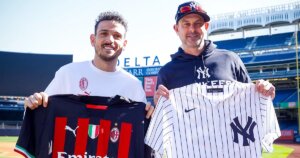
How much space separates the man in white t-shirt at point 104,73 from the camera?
2.86 metres

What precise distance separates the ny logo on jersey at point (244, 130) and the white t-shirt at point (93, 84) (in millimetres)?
899

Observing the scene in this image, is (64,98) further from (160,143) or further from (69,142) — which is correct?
(160,143)

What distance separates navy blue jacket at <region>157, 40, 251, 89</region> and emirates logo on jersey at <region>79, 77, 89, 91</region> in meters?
0.78

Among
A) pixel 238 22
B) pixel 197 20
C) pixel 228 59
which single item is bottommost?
pixel 228 59

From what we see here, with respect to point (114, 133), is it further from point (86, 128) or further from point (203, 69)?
point (203, 69)

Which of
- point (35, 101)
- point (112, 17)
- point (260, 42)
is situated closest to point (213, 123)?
point (112, 17)

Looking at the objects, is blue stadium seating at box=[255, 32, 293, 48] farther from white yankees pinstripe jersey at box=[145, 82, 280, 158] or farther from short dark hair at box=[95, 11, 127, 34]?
short dark hair at box=[95, 11, 127, 34]

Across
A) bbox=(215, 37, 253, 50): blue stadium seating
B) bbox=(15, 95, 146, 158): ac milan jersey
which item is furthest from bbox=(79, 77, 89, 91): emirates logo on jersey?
bbox=(215, 37, 253, 50): blue stadium seating

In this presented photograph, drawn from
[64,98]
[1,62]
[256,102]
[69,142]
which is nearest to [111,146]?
[69,142]

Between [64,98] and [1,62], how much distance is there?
32.4 meters

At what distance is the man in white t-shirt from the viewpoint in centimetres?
286

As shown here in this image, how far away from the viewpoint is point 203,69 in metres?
3.01

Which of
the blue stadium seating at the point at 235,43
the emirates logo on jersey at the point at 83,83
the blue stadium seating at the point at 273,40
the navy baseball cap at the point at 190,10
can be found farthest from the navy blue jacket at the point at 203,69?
the blue stadium seating at the point at 235,43

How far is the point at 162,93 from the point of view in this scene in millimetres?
2658
